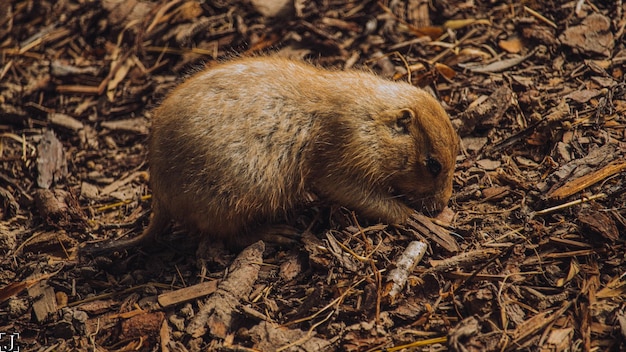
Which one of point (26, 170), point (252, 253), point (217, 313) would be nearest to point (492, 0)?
point (252, 253)

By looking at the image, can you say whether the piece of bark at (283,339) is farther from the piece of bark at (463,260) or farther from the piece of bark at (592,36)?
the piece of bark at (592,36)

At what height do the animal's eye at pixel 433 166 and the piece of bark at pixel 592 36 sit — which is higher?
the piece of bark at pixel 592 36

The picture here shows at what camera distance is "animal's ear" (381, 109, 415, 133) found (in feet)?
19.7

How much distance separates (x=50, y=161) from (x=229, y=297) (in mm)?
3200

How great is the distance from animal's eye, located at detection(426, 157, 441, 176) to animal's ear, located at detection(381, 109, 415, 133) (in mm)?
353

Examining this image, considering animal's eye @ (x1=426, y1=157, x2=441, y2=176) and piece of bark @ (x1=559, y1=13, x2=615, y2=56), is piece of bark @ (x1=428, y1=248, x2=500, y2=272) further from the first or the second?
piece of bark @ (x1=559, y1=13, x2=615, y2=56)

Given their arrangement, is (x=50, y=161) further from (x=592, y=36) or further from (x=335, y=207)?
(x=592, y=36)

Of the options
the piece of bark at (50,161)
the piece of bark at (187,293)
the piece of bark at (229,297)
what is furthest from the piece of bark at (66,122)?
the piece of bark at (229,297)

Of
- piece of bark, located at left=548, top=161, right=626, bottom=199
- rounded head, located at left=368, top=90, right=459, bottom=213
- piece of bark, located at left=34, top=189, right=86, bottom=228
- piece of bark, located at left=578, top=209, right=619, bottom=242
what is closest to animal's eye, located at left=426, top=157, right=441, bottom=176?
rounded head, located at left=368, top=90, right=459, bottom=213

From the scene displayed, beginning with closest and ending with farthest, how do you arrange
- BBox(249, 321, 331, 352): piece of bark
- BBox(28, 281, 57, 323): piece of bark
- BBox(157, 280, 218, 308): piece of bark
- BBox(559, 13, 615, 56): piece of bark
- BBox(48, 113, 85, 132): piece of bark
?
1. BBox(249, 321, 331, 352): piece of bark
2. BBox(157, 280, 218, 308): piece of bark
3. BBox(28, 281, 57, 323): piece of bark
4. BBox(559, 13, 615, 56): piece of bark
5. BBox(48, 113, 85, 132): piece of bark

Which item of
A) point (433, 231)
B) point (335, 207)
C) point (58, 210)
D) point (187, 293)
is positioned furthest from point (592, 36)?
point (58, 210)

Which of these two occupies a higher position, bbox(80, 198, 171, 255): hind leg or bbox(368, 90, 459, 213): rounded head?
bbox(368, 90, 459, 213): rounded head

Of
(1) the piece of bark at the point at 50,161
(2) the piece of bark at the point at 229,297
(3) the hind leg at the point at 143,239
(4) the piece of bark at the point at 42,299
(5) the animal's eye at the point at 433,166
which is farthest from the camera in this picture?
(1) the piece of bark at the point at 50,161

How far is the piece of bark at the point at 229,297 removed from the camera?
18.1 feet
